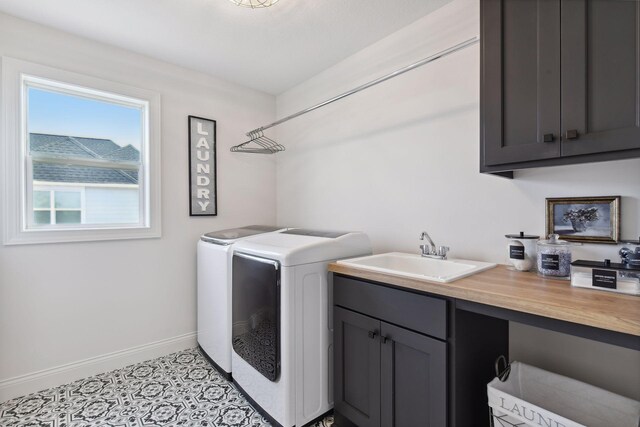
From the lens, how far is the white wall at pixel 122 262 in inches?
79.1

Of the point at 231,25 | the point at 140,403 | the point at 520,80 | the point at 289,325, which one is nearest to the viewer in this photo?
the point at 520,80

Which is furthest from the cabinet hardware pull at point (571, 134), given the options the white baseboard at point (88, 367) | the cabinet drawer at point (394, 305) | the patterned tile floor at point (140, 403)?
the white baseboard at point (88, 367)

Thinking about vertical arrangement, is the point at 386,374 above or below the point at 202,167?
below

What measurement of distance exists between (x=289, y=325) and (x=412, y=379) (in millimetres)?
656

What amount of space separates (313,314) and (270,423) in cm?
69

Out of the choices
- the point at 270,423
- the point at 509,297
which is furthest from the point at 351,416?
the point at 509,297

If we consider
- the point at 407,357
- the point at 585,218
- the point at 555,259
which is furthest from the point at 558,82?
the point at 407,357

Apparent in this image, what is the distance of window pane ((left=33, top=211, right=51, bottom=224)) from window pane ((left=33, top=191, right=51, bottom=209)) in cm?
4

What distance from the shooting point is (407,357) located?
4.39 ft

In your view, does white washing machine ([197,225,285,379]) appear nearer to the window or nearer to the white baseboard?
the white baseboard

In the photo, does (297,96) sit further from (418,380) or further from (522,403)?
(522,403)

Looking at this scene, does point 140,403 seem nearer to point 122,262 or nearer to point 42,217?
point 122,262

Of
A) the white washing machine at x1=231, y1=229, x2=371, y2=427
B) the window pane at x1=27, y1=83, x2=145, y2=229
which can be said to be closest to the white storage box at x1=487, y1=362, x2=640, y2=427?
the white washing machine at x1=231, y1=229, x2=371, y2=427

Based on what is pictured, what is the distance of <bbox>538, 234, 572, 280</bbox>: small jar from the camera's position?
1.36 metres
